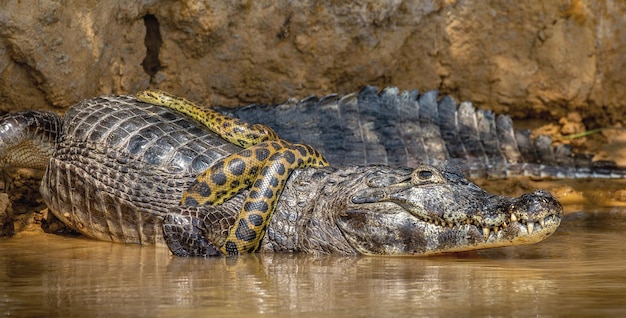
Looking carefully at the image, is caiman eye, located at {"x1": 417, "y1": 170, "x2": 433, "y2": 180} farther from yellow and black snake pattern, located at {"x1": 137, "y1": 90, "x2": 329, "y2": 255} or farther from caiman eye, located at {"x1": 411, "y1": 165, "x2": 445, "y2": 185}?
yellow and black snake pattern, located at {"x1": 137, "y1": 90, "x2": 329, "y2": 255}

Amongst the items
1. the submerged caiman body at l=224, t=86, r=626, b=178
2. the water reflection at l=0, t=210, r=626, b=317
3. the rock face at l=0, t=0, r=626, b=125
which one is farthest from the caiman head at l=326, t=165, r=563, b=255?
the rock face at l=0, t=0, r=626, b=125

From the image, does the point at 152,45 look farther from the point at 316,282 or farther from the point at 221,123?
the point at 316,282

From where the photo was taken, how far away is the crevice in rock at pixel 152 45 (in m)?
7.20

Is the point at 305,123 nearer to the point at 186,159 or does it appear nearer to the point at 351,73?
the point at 351,73

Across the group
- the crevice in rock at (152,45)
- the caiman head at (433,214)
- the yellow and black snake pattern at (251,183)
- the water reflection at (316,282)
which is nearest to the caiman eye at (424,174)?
the caiman head at (433,214)

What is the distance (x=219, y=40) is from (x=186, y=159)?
1.79m

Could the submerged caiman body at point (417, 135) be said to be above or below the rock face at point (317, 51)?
below

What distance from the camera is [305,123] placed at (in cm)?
711

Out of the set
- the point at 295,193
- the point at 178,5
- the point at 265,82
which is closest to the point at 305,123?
the point at 265,82

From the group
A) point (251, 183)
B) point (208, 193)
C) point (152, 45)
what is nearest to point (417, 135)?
point (152, 45)

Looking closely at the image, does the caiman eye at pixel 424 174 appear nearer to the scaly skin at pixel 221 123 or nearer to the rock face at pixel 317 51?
the scaly skin at pixel 221 123

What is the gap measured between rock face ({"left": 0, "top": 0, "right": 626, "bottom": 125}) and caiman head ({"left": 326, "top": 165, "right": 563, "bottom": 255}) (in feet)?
7.43

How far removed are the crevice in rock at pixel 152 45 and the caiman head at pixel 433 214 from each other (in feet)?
8.07

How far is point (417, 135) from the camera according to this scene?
7.38 metres
